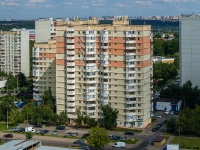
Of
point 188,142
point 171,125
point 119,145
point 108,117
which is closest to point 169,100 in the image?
point 171,125

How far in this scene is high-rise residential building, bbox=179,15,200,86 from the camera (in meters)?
38.9

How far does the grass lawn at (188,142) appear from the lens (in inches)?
972

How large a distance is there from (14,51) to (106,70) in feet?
81.9

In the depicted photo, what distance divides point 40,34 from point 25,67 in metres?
4.72

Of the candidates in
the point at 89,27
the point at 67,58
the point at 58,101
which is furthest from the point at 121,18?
the point at 58,101

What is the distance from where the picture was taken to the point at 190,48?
128 feet

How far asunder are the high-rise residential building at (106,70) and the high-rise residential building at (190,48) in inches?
389

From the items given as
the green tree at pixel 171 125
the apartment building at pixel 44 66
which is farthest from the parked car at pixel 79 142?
the apartment building at pixel 44 66

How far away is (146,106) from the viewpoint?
2956 cm

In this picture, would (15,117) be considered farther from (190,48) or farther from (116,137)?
(190,48)

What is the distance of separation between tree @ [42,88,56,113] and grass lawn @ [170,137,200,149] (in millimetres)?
9873

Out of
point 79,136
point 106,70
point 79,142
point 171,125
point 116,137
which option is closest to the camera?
point 79,142

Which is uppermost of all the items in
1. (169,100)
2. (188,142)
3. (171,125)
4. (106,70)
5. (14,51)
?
(14,51)

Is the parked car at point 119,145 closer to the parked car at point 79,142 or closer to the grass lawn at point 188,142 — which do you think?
the parked car at point 79,142
